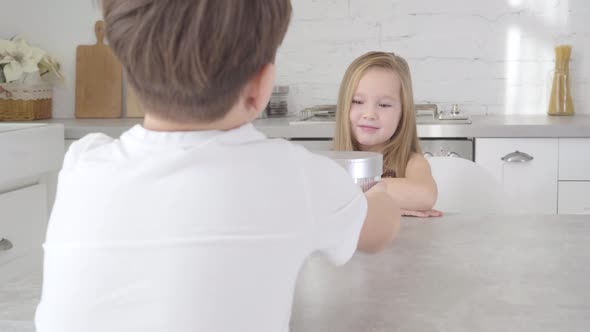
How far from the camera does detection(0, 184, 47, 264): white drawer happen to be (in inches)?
103

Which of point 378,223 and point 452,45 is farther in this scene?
point 452,45

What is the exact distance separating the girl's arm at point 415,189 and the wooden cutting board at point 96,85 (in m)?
1.84

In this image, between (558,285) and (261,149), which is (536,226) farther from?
(261,149)

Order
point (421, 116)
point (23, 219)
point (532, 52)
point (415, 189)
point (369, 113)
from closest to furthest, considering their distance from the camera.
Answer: point (415, 189)
point (369, 113)
point (23, 219)
point (421, 116)
point (532, 52)

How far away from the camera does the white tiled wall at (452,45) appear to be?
3262 millimetres

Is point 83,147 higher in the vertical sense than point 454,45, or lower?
lower

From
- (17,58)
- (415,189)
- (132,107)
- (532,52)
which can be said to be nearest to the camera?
(415,189)

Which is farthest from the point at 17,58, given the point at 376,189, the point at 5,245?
the point at 376,189

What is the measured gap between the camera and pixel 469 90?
3318 mm

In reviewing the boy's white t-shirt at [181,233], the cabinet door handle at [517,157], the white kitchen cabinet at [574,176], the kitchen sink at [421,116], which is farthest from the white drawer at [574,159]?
the boy's white t-shirt at [181,233]

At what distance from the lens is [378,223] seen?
96cm

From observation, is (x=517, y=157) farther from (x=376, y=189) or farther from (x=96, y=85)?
(x=376, y=189)

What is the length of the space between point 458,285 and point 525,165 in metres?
1.85

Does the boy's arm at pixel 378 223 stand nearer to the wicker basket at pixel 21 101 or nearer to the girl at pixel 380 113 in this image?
the girl at pixel 380 113
